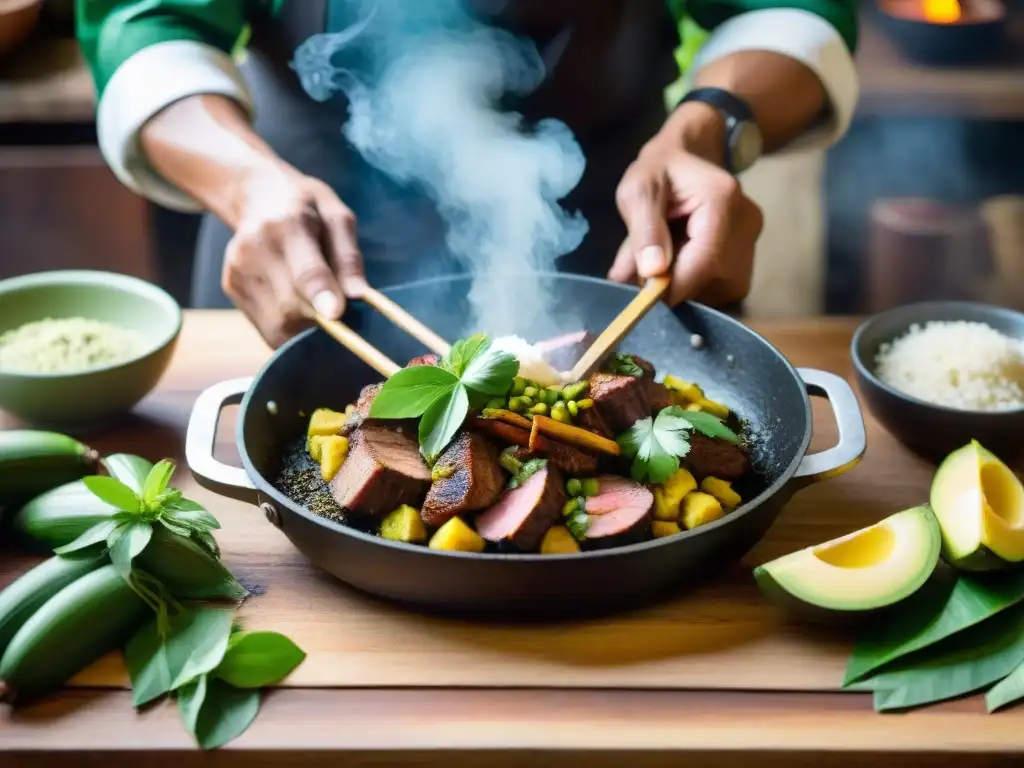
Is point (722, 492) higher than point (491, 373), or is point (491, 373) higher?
point (491, 373)

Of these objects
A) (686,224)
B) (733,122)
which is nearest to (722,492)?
(686,224)

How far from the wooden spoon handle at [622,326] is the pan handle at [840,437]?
0.27 m

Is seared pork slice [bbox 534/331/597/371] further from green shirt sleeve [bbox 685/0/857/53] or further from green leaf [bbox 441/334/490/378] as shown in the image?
green shirt sleeve [bbox 685/0/857/53]

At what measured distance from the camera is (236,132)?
6.91 ft

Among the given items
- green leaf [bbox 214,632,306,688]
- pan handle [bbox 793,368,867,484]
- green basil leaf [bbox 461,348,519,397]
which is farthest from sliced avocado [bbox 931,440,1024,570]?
green leaf [bbox 214,632,306,688]

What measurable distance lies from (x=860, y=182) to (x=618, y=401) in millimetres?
3156

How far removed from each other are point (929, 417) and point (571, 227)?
932 mm

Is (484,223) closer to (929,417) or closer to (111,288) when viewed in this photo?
(111,288)

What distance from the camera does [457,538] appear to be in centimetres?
140

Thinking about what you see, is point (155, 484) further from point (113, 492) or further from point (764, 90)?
point (764, 90)

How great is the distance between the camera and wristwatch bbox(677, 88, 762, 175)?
2201 millimetres

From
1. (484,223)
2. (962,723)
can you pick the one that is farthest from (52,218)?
(962,723)

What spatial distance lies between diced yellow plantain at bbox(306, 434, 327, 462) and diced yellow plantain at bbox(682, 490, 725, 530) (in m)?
0.56

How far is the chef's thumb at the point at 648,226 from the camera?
6.02 ft
